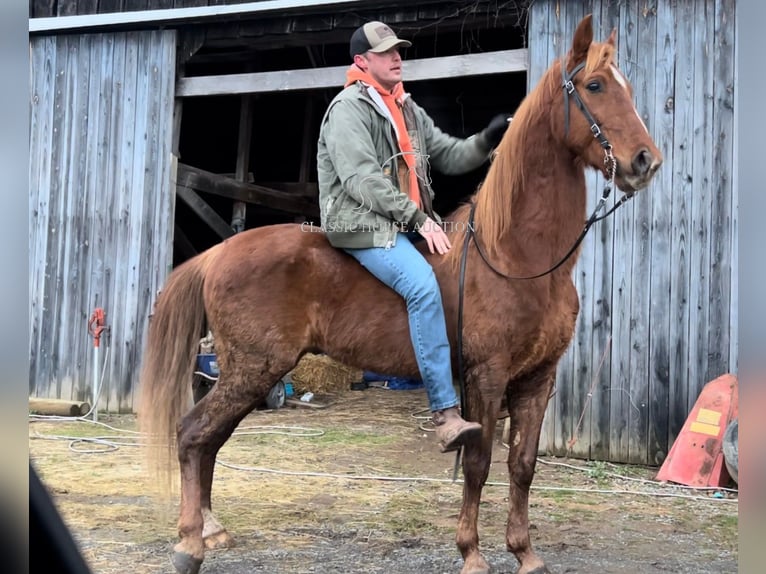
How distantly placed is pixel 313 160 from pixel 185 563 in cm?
856

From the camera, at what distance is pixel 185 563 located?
3270 millimetres

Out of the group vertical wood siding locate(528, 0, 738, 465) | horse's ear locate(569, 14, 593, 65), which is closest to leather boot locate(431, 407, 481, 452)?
horse's ear locate(569, 14, 593, 65)

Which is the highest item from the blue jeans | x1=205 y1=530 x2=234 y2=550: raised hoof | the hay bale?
the blue jeans

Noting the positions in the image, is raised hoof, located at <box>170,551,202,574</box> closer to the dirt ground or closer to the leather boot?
the dirt ground

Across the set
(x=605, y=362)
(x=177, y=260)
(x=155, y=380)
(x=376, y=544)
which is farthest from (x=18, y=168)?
(x=177, y=260)

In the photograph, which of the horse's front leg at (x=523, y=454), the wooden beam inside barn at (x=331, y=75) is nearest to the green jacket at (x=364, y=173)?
the horse's front leg at (x=523, y=454)

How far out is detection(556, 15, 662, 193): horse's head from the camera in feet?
9.64

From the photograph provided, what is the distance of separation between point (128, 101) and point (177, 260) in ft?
11.8

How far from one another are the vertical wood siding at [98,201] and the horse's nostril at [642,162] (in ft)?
18.1

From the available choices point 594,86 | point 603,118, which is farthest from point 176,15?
point 603,118

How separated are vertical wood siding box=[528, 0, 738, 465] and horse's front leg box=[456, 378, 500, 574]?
2815 mm

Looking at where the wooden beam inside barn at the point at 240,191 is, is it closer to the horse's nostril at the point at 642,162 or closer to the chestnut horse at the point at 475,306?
the chestnut horse at the point at 475,306

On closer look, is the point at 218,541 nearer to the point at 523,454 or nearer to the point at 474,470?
the point at 474,470

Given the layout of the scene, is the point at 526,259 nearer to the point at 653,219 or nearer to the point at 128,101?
the point at 653,219
